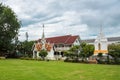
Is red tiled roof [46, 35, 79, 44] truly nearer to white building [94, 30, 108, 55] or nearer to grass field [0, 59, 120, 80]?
white building [94, 30, 108, 55]

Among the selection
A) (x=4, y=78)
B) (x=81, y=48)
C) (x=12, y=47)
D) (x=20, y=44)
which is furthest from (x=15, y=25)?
(x=4, y=78)

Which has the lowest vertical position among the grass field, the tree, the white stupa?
the grass field

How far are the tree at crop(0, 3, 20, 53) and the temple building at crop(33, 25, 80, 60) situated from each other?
29.7 feet

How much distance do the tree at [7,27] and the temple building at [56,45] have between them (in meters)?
9.05

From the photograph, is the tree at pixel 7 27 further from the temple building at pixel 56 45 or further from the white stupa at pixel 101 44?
the white stupa at pixel 101 44

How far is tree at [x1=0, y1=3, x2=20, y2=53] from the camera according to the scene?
6428 cm

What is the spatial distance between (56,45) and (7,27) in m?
16.4

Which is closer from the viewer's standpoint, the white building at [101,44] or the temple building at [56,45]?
the white building at [101,44]

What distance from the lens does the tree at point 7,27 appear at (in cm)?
6428

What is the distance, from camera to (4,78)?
1881 cm

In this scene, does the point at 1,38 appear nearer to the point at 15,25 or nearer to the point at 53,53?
the point at 15,25

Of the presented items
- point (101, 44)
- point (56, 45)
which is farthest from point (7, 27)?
point (101, 44)

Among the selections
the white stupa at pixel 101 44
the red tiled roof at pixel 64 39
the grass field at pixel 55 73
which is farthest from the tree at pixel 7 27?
the grass field at pixel 55 73

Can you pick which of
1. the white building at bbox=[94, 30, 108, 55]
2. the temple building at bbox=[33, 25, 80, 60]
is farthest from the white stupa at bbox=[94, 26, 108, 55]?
the temple building at bbox=[33, 25, 80, 60]
